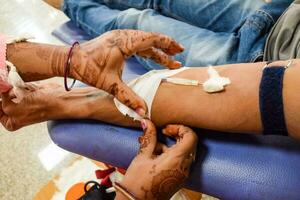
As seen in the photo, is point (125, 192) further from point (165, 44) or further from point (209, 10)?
point (209, 10)

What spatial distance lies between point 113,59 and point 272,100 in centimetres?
38

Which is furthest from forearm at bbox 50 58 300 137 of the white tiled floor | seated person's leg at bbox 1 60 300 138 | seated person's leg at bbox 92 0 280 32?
the white tiled floor

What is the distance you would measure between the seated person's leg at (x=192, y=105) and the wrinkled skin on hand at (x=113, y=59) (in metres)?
0.08

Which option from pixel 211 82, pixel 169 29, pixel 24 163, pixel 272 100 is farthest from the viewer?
pixel 24 163

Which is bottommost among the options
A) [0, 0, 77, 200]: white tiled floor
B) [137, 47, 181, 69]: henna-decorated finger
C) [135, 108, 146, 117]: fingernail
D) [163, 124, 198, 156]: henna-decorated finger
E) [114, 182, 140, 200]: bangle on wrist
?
[0, 0, 77, 200]: white tiled floor

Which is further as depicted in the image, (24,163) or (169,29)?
(24,163)

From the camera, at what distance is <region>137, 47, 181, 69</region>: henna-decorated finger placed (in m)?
0.89

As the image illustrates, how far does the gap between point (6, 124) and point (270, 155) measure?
76 cm

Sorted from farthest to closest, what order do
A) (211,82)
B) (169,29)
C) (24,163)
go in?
(24,163)
(169,29)
(211,82)

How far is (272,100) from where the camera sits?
2.33 feet

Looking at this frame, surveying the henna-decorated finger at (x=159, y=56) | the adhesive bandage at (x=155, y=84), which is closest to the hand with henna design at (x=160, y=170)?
the adhesive bandage at (x=155, y=84)

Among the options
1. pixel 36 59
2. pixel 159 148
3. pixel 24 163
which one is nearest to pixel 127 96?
pixel 159 148

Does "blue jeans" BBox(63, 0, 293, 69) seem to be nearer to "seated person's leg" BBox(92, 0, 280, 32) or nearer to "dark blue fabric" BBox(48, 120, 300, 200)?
"seated person's leg" BBox(92, 0, 280, 32)

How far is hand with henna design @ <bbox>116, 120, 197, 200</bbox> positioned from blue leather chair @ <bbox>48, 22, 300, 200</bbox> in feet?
0.21
